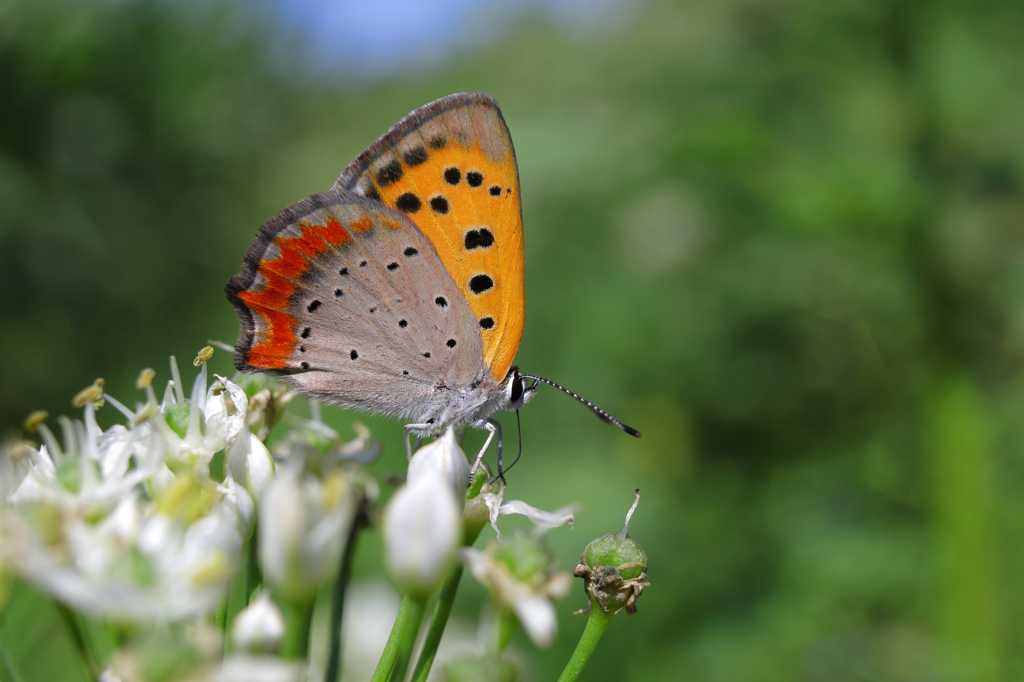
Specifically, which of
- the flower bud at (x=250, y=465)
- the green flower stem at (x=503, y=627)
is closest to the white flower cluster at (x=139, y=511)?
the flower bud at (x=250, y=465)

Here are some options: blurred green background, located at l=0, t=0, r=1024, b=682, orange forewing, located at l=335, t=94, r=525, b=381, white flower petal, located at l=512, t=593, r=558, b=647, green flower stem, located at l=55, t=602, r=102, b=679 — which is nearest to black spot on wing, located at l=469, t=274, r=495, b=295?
orange forewing, located at l=335, t=94, r=525, b=381

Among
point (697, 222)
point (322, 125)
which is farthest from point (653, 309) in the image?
point (322, 125)

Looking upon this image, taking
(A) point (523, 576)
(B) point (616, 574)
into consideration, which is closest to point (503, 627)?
(A) point (523, 576)

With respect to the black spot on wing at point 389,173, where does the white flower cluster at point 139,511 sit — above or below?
below

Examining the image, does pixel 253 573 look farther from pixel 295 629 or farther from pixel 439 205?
pixel 439 205

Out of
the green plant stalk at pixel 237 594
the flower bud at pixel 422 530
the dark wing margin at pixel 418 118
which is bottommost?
the green plant stalk at pixel 237 594

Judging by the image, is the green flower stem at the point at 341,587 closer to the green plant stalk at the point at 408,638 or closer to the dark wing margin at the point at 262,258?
the green plant stalk at the point at 408,638
